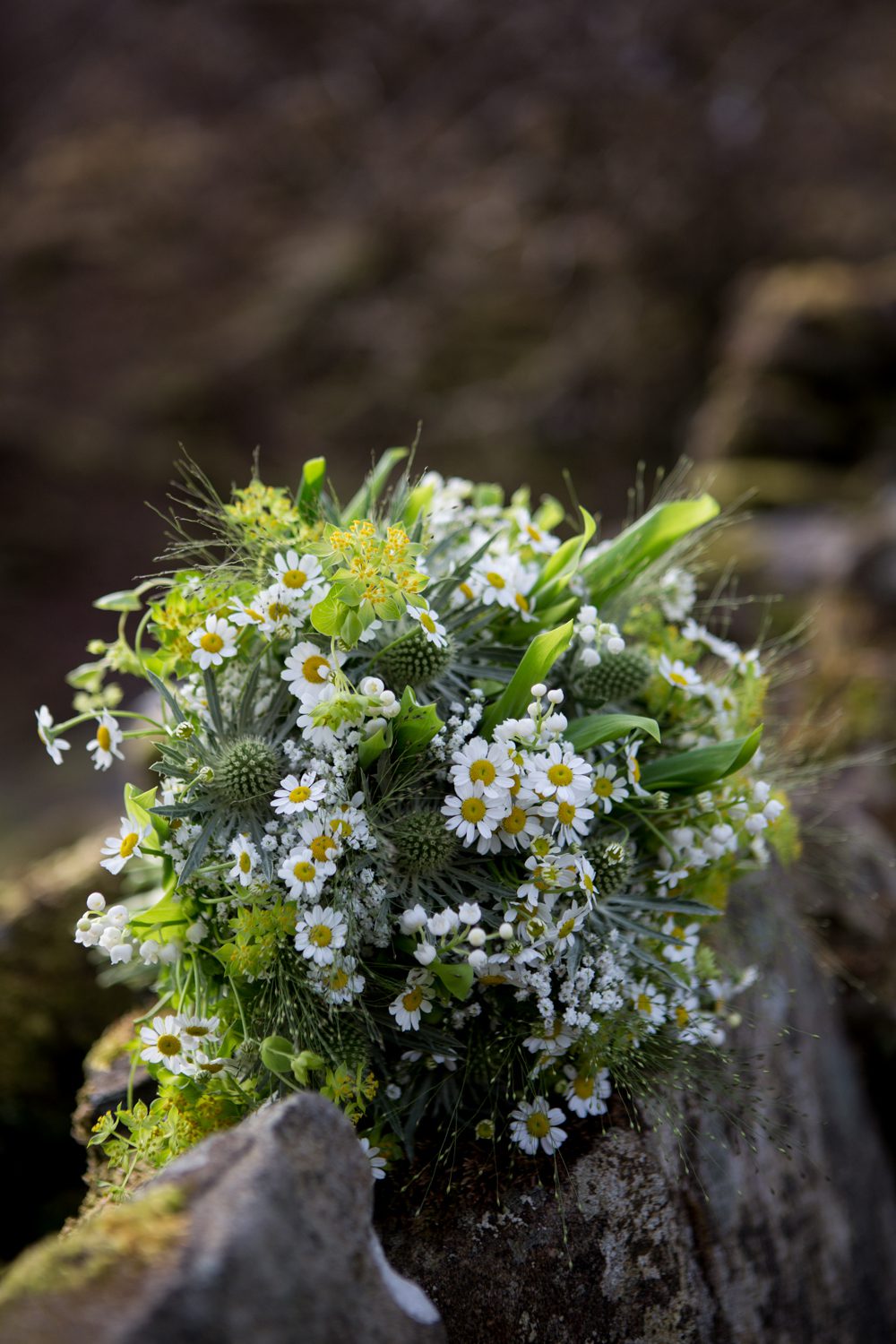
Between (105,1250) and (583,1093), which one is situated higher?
(105,1250)

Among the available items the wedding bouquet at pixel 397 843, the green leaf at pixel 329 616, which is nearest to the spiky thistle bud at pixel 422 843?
the wedding bouquet at pixel 397 843

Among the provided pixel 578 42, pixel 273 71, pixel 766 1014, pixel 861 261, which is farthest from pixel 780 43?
pixel 766 1014

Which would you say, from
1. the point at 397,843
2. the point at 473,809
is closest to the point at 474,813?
the point at 473,809

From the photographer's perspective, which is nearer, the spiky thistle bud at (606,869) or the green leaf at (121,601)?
the spiky thistle bud at (606,869)

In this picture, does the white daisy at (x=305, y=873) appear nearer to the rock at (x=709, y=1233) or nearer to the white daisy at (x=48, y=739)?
the white daisy at (x=48, y=739)

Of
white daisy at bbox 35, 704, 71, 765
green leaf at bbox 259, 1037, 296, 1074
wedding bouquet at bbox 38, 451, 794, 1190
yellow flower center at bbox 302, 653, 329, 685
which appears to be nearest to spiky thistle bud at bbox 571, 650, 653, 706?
wedding bouquet at bbox 38, 451, 794, 1190

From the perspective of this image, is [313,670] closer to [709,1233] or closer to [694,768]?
[694,768]
